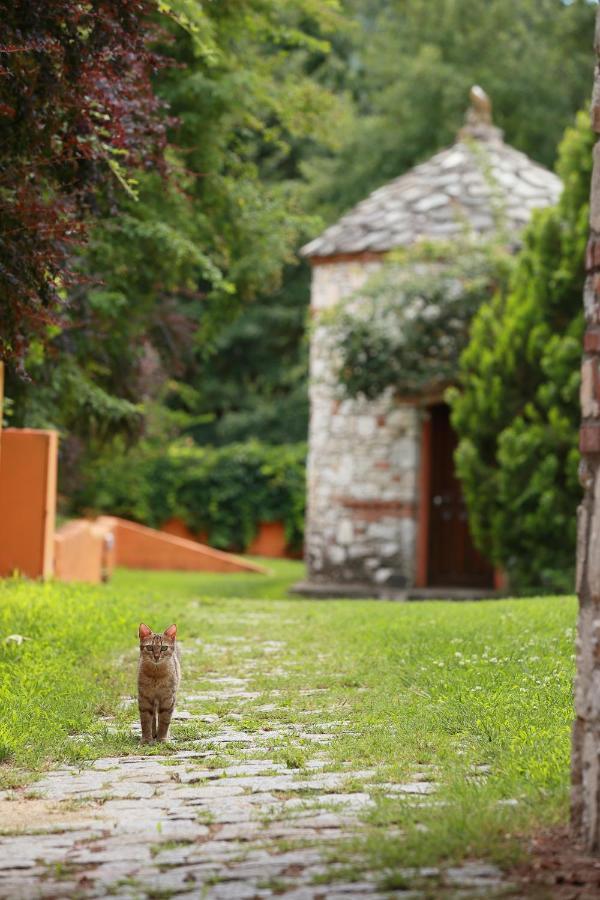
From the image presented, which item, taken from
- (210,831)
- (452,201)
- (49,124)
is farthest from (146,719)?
(452,201)

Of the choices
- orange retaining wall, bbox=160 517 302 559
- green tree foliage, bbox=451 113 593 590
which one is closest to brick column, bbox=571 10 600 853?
green tree foliage, bbox=451 113 593 590

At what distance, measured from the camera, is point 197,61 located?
14352 millimetres

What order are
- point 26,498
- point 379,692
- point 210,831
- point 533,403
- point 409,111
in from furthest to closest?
point 409,111 < point 533,403 < point 26,498 < point 379,692 < point 210,831

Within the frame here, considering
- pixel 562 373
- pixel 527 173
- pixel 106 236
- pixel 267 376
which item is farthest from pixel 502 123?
pixel 106 236

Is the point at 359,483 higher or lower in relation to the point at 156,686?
higher

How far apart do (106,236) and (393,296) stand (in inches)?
288

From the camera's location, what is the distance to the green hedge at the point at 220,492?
29266 mm

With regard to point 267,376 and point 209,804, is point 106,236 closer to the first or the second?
point 209,804

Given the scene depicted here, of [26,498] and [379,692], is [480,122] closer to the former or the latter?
[26,498]

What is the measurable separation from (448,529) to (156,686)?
13.9 m

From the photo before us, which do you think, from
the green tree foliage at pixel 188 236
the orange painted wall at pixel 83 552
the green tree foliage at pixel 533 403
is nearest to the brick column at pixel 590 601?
the green tree foliage at pixel 188 236

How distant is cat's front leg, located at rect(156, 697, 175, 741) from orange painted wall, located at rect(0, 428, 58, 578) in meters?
7.45

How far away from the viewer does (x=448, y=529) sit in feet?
67.3

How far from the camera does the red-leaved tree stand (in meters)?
7.69
